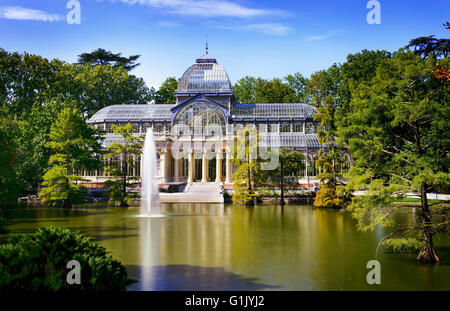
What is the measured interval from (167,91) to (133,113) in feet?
79.1

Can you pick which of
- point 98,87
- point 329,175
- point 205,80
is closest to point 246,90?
point 205,80

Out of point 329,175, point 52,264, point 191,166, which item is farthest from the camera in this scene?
point 191,166

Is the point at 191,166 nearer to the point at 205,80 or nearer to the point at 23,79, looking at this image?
the point at 205,80

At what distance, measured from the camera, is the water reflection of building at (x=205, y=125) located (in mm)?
62094

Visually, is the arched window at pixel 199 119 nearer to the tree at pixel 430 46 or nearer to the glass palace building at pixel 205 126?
the glass palace building at pixel 205 126

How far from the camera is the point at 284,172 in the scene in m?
50.6

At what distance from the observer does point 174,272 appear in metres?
16.2

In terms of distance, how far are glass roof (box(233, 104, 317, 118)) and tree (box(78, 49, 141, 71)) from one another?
40.3m

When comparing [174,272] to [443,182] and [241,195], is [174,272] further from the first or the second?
[241,195]

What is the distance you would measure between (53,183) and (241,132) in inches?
785

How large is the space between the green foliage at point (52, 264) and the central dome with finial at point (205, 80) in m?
56.5

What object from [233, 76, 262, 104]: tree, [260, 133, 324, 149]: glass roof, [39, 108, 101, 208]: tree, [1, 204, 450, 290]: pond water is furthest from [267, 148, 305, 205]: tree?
[233, 76, 262, 104]: tree

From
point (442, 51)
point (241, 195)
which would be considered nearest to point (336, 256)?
point (241, 195)

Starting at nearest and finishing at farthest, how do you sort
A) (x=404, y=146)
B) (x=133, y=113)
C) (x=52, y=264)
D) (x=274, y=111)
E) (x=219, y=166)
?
1. (x=52, y=264)
2. (x=404, y=146)
3. (x=219, y=166)
4. (x=274, y=111)
5. (x=133, y=113)
